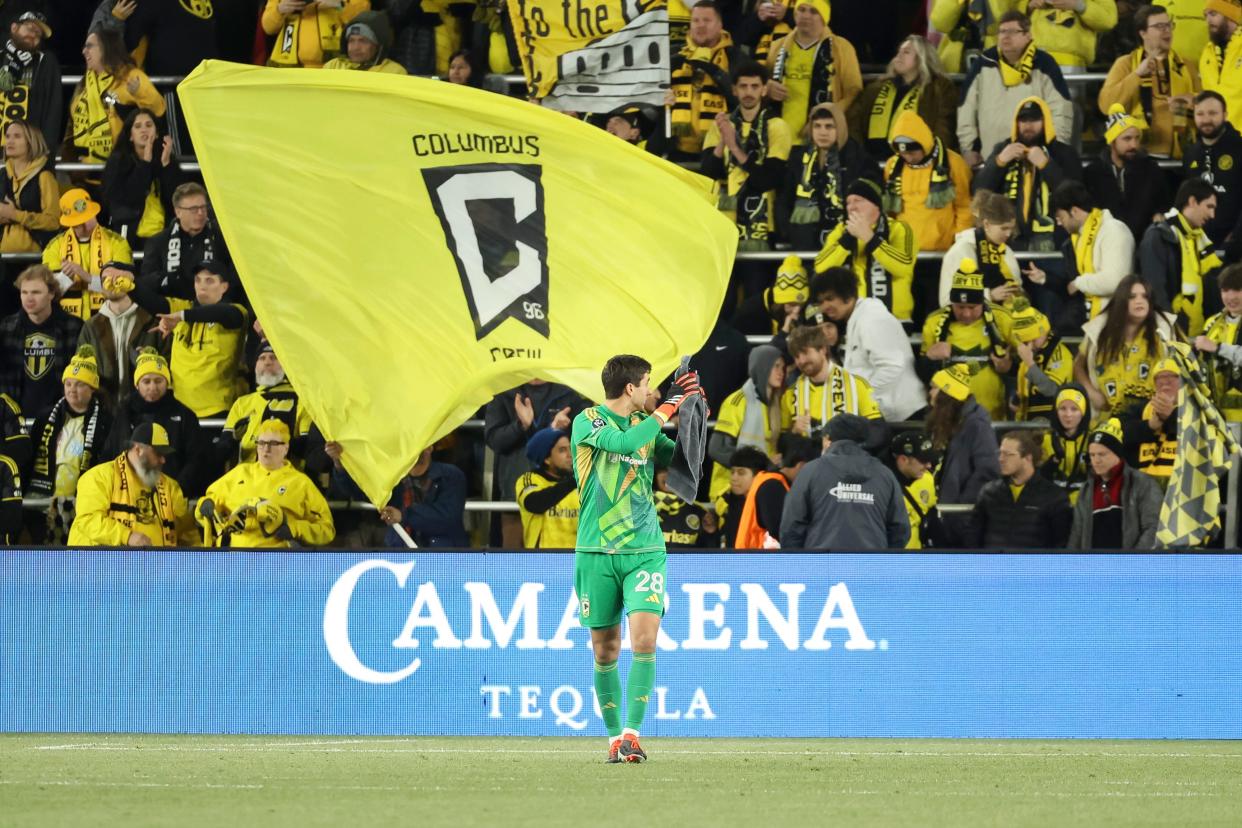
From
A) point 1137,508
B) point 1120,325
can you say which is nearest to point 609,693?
point 1137,508

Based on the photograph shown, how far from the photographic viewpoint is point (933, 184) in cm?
1603

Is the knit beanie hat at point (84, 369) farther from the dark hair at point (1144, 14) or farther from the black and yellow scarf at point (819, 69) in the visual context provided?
the dark hair at point (1144, 14)

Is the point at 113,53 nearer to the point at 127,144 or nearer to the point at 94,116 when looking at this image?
the point at 94,116

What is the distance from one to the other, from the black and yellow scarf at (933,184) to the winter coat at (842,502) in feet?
12.4

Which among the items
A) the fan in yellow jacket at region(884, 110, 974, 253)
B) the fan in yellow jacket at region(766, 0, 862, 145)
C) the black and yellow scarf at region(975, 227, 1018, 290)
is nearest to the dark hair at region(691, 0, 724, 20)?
the fan in yellow jacket at region(766, 0, 862, 145)

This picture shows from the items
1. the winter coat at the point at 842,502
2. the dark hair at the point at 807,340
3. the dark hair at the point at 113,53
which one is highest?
the dark hair at the point at 113,53

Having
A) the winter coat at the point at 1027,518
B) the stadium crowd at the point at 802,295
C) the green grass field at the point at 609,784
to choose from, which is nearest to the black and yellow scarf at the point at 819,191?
the stadium crowd at the point at 802,295

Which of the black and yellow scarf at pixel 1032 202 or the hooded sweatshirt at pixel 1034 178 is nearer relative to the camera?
the hooded sweatshirt at pixel 1034 178

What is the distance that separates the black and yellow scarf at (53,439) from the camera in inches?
602

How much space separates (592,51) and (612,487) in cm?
693

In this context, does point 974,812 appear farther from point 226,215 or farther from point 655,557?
point 226,215

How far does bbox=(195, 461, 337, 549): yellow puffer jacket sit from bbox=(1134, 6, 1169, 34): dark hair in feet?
24.2

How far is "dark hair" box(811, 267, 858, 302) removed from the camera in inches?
584

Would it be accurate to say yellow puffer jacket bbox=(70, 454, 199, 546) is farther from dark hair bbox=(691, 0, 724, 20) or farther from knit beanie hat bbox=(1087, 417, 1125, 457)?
knit beanie hat bbox=(1087, 417, 1125, 457)
